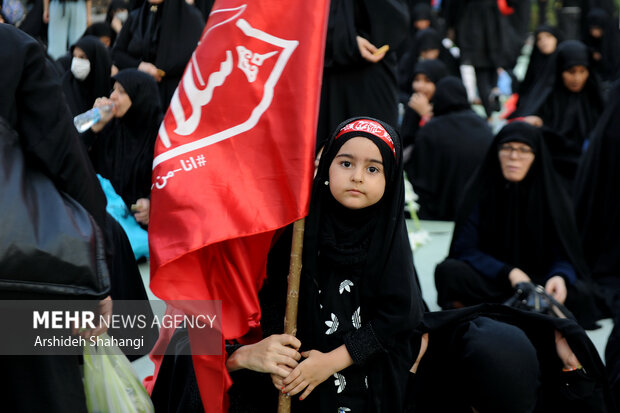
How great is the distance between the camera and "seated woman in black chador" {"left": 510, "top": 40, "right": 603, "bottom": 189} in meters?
5.89

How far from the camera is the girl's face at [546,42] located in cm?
830

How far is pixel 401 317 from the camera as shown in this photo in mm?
2238

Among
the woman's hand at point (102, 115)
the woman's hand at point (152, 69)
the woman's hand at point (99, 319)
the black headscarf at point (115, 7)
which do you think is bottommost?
the woman's hand at point (99, 319)

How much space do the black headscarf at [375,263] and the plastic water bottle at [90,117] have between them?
70.8 inches

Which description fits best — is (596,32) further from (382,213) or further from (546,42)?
(382,213)

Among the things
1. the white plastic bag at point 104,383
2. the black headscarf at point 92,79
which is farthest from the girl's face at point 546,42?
the white plastic bag at point 104,383

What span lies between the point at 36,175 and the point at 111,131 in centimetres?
248

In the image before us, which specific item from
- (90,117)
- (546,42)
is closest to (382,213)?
(90,117)

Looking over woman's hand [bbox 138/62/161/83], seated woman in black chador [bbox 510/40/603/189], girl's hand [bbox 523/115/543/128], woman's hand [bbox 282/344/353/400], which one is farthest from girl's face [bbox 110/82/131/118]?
girl's hand [bbox 523/115/543/128]

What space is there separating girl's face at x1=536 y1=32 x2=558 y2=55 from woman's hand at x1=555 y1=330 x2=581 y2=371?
20.4ft

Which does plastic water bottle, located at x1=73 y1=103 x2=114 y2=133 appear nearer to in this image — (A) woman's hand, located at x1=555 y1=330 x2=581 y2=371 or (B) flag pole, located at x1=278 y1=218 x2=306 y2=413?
(B) flag pole, located at x1=278 y1=218 x2=306 y2=413

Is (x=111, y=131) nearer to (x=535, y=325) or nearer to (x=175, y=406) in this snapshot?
(x=175, y=406)

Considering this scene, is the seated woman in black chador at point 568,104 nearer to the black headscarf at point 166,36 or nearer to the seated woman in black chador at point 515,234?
the seated woman in black chador at point 515,234

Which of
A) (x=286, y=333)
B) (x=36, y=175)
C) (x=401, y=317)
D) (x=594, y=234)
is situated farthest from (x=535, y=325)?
(x=594, y=234)
